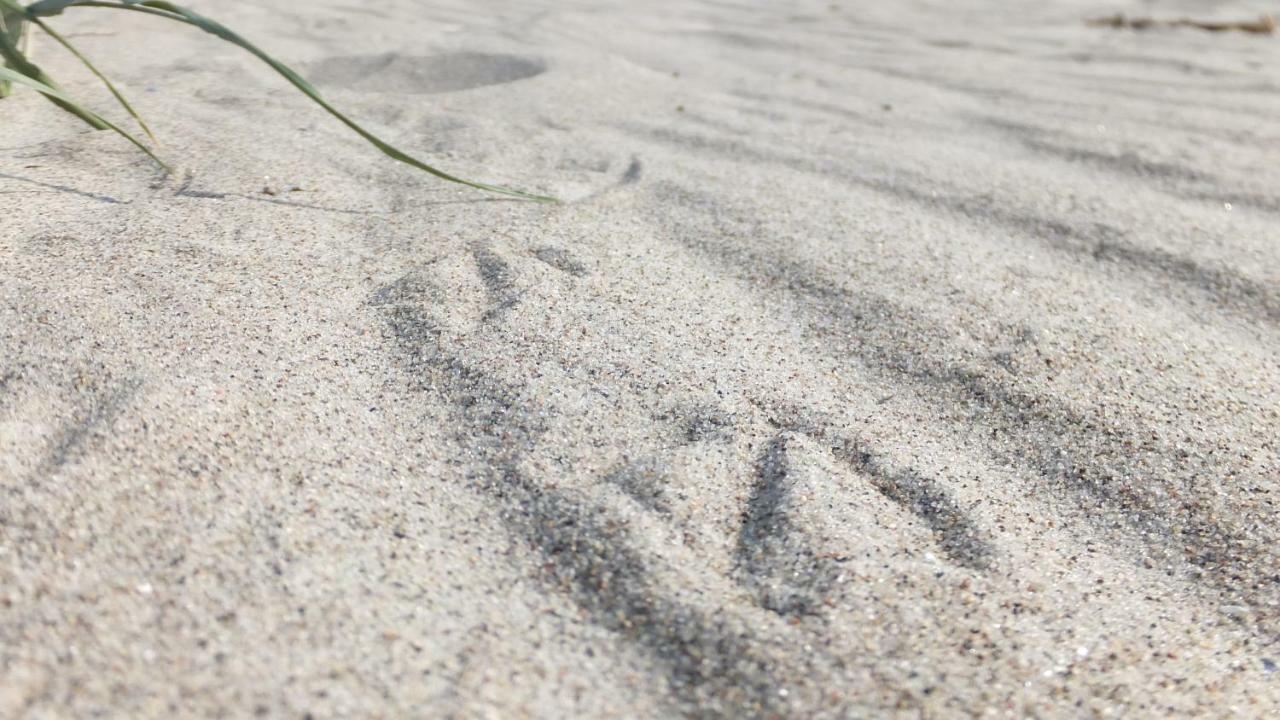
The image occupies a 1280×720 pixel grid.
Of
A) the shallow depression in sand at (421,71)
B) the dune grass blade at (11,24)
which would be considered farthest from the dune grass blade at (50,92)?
the shallow depression in sand at (421,71)

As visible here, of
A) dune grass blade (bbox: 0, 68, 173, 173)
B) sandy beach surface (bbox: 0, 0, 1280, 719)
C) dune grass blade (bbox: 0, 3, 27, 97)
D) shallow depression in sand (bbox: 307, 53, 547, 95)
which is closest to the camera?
sandy beach surface (bbox: 0, 0, 1280, 719)

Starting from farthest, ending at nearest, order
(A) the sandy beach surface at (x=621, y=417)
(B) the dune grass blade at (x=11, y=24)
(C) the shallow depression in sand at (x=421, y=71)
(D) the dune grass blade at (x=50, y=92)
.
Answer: (C) the shallow depression in sand at (x=421, y=71), (B) the dune grass blade at (x=11, y=24), (D) the dune grass blade at (x=50, y=92), (A) the sandy beach surface at (x=621, y=417)

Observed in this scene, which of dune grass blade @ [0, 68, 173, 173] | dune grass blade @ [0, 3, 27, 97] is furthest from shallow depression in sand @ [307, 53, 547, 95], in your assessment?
dune grass blade @ [0, 68, 173, 173]

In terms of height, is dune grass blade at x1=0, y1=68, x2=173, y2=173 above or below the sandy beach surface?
above

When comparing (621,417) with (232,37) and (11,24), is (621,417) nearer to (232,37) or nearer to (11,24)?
(232,37)

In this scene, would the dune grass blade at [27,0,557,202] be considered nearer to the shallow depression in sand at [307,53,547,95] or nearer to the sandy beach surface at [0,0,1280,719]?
the sandy beach surface at [0,0,1280,719]

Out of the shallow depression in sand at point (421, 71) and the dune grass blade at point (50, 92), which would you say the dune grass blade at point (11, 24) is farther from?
the shallow depression in sand at point (421, 71)

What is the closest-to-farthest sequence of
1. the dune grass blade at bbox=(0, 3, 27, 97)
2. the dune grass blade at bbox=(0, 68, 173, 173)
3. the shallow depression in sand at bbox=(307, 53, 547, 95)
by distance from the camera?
1. the dune grass blade at bbox=(0, 68, 173, 173)
2. the dune grass blade at bbox=(0, 3, 27, 97)
3. the shallow depression in sand at bbox=(307, 53, 547, 95)
